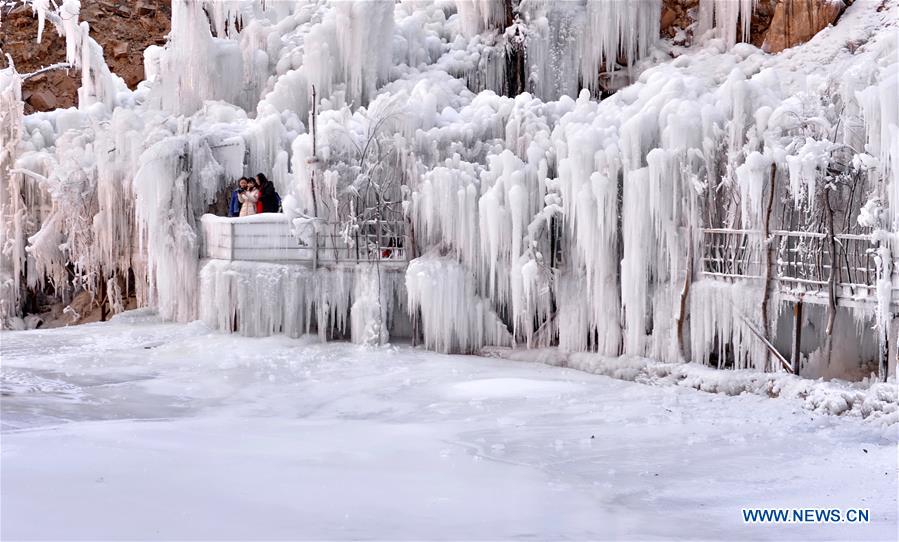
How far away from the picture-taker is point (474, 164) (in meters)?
17.7

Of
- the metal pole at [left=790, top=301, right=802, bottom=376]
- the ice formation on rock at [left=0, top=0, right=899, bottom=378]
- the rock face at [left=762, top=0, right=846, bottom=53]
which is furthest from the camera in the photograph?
the rock face at [left=762, top=0, right=846, bottom=53]

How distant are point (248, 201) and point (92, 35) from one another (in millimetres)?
23515

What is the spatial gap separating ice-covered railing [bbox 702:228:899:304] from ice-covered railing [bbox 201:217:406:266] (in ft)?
18.8

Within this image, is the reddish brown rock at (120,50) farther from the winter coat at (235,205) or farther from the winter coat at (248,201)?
the winter coat at (248,201)

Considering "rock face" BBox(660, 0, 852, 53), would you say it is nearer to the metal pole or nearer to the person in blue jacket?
the metal pole

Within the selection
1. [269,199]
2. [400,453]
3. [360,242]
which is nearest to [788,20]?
[360,242]

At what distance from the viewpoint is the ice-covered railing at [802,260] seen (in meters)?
13.3

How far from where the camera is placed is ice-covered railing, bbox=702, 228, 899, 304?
13336 millimetres

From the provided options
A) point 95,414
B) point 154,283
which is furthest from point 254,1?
point 95,414

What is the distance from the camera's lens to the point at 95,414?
483 inches

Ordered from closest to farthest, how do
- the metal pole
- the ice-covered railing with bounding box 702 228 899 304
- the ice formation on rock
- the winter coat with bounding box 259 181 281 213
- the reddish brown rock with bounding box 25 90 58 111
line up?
1. the ice-covered railing with bounding box 702 228 899 304
2. the metal pole
3. the ice formation on rock
4. the winter coat with bounding box 259 181 281 213
5. the reddish brown rock with bounding box 25 90 58 111

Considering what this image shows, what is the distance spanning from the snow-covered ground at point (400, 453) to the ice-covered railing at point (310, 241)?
2224 mm

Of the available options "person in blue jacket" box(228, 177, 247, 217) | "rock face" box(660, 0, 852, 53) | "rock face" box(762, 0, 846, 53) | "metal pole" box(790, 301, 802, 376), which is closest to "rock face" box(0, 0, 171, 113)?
"person in blue jacket" box(228, 177, 247, 217)

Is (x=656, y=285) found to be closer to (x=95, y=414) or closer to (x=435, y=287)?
(x=435, y=287)
